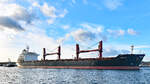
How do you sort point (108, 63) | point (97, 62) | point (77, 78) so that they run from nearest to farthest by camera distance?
point (77, 78) → point (108, 63) → point (97, 62)

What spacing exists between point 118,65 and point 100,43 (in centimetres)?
1409

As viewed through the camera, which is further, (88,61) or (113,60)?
(88,61)

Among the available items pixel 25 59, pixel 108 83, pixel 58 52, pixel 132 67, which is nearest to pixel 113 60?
pixel 132 67

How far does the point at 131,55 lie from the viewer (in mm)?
55062

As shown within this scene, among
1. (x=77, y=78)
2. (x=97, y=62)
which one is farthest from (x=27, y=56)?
(x=77, y=78)

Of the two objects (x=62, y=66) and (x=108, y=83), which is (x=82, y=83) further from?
(x=62, y=66)

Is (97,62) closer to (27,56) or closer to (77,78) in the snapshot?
(77,78)

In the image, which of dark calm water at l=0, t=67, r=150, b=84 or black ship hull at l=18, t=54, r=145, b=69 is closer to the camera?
dark calm water at l=0, t=67, r=150, b=84

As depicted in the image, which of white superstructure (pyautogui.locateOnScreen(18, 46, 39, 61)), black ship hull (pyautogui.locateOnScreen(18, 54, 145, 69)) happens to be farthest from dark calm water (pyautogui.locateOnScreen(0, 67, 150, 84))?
white superstructure (pyautogui.locateOnScreen(18, 46, 39, 61))

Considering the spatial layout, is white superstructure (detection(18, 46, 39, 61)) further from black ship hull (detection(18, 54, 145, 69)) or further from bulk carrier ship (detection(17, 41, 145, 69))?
black ship hull (detection(18, 54, 145, 69))

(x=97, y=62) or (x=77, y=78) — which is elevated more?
(x=97, y=62)

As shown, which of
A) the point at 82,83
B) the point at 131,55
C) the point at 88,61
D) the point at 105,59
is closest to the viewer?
the point at 82,83

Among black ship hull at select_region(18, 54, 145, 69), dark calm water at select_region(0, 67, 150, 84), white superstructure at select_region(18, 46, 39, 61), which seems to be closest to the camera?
dark calm water at select_region(0, 67, 150, 84)

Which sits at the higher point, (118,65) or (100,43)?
(100,43)
